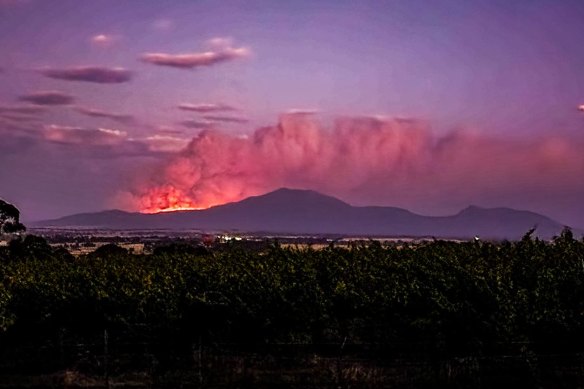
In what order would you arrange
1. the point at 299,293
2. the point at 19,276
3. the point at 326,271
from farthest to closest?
the point at 19,276, the point at 326,271, the point at 299,293

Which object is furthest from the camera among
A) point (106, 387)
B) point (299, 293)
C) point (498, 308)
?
point (299, 293)

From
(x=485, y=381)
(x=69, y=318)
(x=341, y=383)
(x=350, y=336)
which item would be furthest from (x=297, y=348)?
(x=69, y=318)

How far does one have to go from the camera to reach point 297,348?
80.8 ft

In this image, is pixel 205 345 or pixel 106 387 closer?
pixel 106 387

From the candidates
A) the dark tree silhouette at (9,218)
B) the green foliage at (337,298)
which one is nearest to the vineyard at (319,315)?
the green foliage at (337,298)

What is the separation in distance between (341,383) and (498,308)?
6215 mm

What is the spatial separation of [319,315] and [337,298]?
0.89 meters

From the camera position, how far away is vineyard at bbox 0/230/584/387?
2333 centimetres

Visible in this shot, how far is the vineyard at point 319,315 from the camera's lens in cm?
2333

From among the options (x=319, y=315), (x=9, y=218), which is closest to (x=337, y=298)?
(x=319, y=315)

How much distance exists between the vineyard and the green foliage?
48 mm

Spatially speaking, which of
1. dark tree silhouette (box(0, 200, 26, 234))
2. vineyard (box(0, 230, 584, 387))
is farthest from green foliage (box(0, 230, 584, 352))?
dark tree silhouette (box(0, 200, 26, 234))

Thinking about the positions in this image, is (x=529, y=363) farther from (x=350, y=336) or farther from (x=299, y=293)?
(x=299, y=293)

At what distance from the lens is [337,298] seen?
2661 centimetres
